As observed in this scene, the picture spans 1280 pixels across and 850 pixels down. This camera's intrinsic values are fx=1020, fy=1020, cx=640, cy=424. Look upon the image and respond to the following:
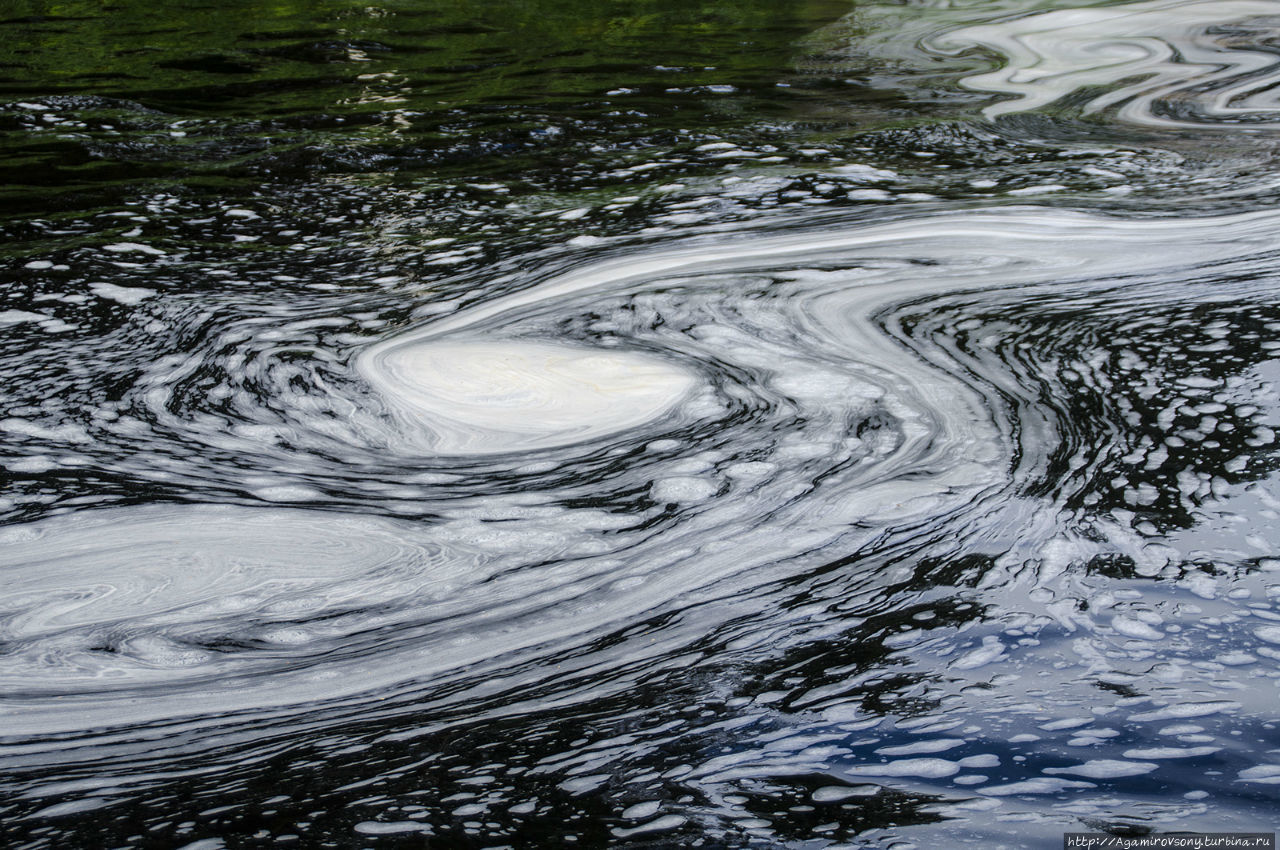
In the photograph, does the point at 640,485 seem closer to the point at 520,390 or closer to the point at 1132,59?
the point at 520,390

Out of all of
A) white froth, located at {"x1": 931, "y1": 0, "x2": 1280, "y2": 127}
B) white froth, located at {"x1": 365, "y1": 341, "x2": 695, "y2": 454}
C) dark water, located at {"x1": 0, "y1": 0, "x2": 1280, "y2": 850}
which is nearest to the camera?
dark water, located at {"x1": 0, "y1": 0, "x2": 1280, "y2": 850}

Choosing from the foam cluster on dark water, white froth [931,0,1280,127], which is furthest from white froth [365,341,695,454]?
white froth [931,0,1280,127]

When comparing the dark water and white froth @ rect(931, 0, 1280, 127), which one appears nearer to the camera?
the dark water

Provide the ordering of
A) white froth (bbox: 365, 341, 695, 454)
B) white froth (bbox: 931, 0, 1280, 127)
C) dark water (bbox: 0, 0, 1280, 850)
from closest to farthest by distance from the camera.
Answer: dark water (bbox: 0, 0, 1280, 850) < white froth (bbox: 365, 341, 695, 454) < white froth (bbox: 931, 0, 1280, 127)

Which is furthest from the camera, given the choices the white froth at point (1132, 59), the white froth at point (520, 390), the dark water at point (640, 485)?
the white froth at point (1132, 59)

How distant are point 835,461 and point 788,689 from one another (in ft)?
1.23

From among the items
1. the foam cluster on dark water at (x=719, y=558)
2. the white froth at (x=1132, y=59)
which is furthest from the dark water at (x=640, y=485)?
the white froth at (x=1132, y=59)

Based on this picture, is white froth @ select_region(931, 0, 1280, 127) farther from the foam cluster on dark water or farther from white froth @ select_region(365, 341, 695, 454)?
white froth @ select_region(365, 341, 695, 454)

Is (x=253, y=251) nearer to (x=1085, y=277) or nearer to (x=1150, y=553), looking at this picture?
(x=1085, y=277)

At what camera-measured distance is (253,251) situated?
1.77m

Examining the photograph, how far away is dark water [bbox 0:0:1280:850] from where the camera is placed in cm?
71

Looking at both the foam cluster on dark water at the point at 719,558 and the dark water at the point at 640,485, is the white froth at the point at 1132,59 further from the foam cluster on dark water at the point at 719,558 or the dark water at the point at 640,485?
the foam cluster on dark water at the point at 719,558

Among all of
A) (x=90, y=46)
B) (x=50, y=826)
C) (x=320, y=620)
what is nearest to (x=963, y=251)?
(x=320, y=620)

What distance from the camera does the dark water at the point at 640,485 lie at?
0.71m
